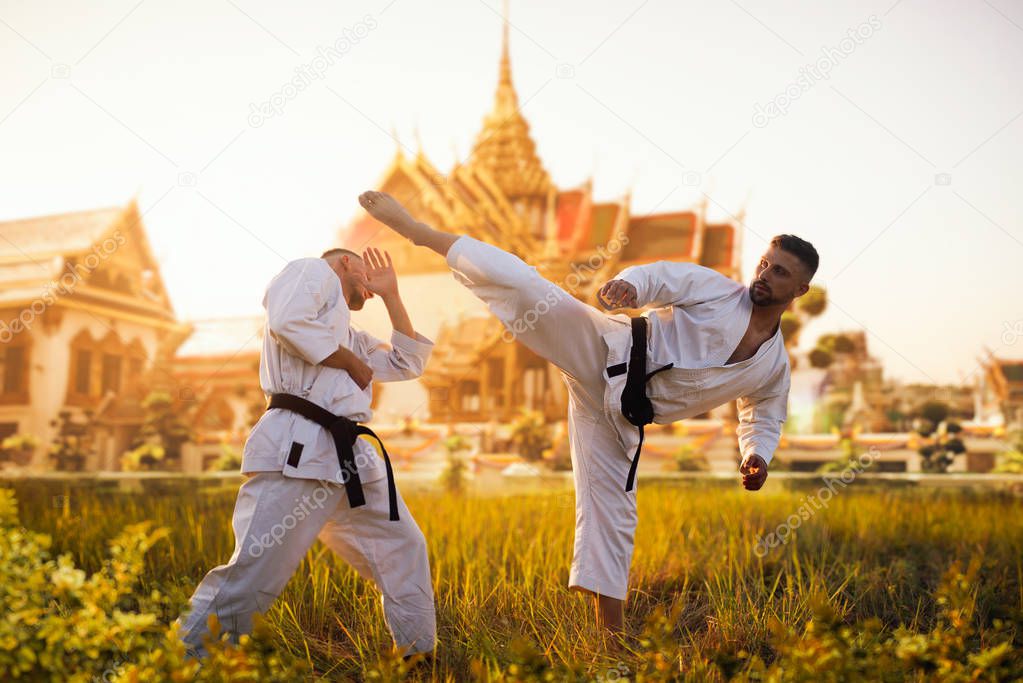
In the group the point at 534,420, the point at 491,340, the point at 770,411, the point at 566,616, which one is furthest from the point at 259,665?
the point at 491,340

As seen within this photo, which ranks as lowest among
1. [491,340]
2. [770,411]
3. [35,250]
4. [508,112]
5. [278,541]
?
[278,541]

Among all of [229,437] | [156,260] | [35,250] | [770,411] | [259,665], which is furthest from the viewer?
[156,260]

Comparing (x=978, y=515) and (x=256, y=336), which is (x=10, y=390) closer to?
(x=256, y=336)

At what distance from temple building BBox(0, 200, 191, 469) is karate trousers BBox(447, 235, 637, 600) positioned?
42.0ft

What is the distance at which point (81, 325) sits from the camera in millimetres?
15273

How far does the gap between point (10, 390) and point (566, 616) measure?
13826mm

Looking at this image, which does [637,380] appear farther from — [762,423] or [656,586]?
[656,586]

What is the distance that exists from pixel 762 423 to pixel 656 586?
4.60ft

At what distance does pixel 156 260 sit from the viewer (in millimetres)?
16688

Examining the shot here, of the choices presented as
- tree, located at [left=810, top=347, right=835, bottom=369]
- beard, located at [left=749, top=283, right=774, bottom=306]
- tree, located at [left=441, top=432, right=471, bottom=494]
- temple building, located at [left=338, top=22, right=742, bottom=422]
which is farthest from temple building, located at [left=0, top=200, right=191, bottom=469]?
beard, located at [left=749, top=283, right=774, bottom=306]

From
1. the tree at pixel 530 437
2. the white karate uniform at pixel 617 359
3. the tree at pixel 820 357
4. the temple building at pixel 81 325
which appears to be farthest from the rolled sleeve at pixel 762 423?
the temple building at pixel 81 325

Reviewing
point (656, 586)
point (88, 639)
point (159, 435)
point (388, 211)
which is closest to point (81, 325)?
point (159, 435)

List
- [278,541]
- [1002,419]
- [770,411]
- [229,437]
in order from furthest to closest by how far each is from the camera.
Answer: [229,437]
[1002,419]
[770,411]
[278,541]

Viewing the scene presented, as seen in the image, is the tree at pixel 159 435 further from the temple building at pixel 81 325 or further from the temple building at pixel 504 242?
the temple building at pixel 504 242
